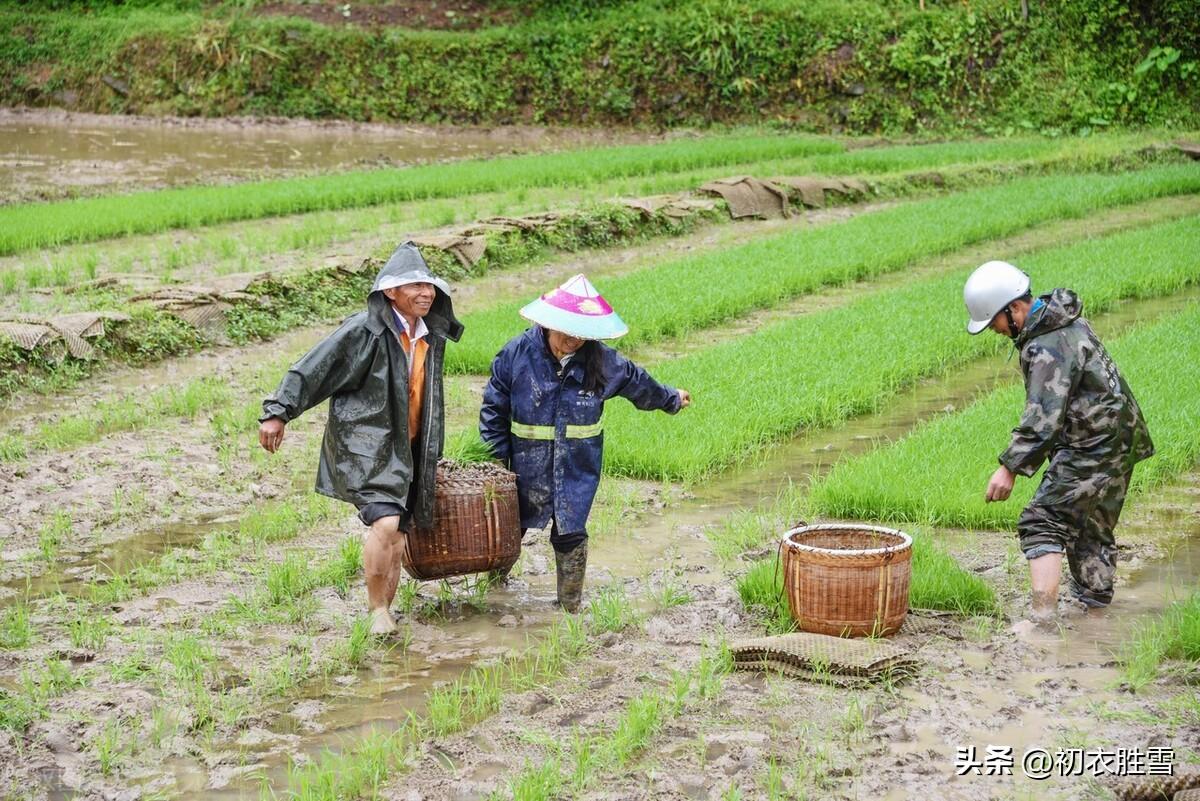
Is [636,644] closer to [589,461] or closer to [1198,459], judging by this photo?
[589,461]

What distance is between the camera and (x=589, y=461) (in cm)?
516

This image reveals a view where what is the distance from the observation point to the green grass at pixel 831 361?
7.27 m

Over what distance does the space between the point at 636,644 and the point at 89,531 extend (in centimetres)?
269

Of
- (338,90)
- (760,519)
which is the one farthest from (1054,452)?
(338,90)

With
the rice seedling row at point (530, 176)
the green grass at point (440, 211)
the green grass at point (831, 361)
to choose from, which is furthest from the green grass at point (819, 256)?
the rice seedling row at point (530, 176)

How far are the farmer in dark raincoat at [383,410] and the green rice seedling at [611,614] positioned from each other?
68cm

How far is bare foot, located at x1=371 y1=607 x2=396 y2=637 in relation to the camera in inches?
193

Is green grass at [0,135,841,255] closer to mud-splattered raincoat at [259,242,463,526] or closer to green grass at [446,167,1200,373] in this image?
green grass at [446,167,1200,373]

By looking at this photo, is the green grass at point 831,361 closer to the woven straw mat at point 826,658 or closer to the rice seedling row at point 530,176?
the woven straw mat at point 826,658

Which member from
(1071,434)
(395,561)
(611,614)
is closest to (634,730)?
(611,614)

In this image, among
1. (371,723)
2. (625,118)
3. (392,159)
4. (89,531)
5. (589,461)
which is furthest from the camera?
(625,118)

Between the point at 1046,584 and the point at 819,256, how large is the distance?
312 inches

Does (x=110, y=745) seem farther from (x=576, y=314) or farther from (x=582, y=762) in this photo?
(x=576, y=314)

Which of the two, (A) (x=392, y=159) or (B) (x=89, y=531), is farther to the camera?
(A) (x=392, y=159)
